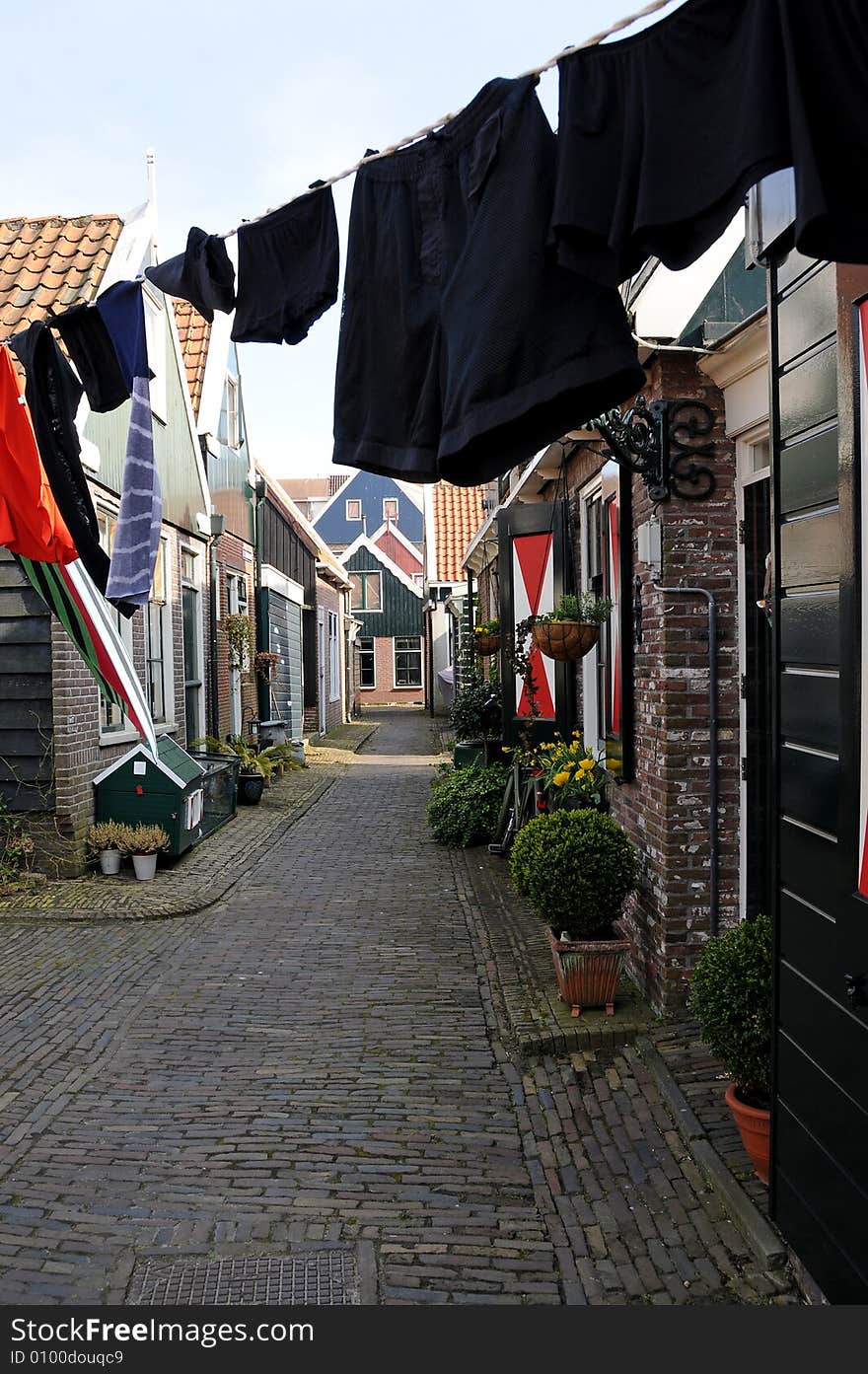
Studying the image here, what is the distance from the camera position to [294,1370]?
2.69m

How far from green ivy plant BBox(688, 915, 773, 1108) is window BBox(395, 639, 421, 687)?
38.1 m

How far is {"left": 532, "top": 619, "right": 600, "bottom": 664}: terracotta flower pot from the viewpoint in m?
6.91

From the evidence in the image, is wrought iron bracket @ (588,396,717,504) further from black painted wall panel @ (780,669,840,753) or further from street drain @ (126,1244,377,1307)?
street drain @ (126,1244,377,1307)

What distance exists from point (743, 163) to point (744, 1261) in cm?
314

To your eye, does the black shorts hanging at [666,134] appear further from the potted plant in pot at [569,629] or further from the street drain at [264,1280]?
the potted plant in pot at [569,629]

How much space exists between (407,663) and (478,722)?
29.3 meters

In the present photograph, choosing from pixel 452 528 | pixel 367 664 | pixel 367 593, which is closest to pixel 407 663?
pixel 367 664

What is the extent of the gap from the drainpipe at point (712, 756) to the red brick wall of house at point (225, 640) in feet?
34.7

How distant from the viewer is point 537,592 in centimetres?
923

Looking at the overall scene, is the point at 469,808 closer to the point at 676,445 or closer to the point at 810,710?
the point at 676,445

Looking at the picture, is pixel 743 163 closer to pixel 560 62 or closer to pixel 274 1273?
pixel 560 62

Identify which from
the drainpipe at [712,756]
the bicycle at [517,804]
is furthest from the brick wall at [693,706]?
the bicycle at [517,804]

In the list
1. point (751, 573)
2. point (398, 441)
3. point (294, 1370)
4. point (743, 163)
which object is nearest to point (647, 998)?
point (751, 573)

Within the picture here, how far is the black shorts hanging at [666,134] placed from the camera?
2.12 metres
